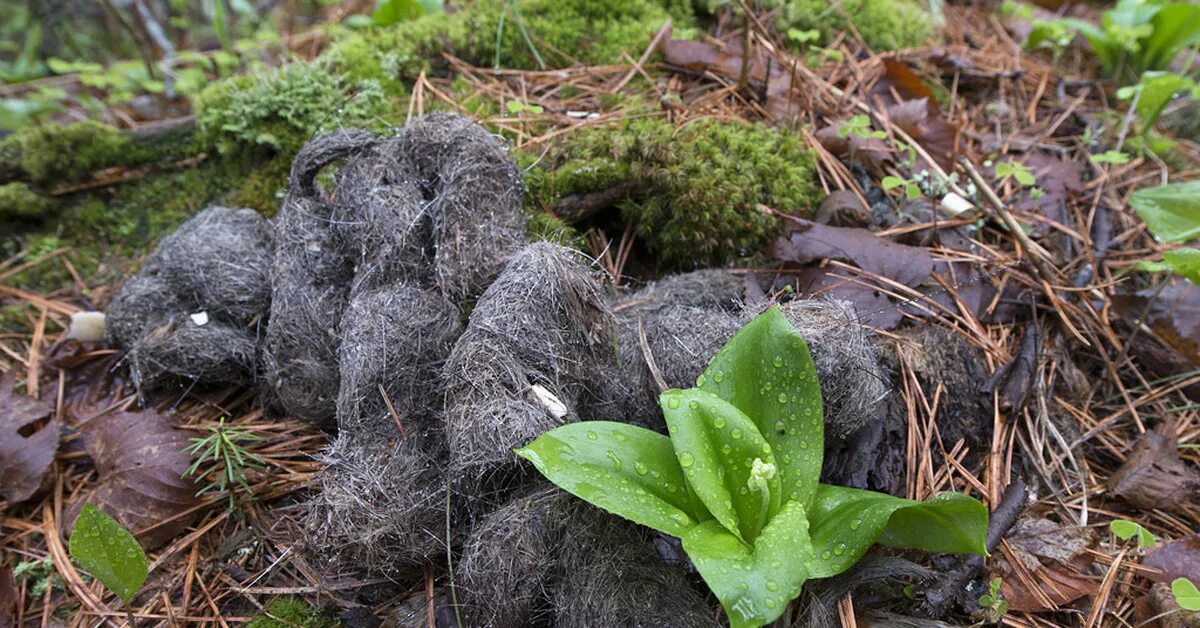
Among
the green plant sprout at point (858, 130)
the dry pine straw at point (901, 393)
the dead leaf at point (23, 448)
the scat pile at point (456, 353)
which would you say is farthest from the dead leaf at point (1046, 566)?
the dead leaf at point (23, 448)

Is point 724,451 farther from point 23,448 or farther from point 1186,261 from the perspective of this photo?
point 23,448

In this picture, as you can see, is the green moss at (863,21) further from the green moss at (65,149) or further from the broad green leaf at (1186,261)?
the green moss at (65,149)

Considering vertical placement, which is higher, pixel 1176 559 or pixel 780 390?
pixel 780 390

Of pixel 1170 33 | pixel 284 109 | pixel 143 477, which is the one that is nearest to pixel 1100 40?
pixel 1170 33

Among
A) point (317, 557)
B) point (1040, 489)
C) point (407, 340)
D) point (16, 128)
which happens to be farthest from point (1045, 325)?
point (16, 128)

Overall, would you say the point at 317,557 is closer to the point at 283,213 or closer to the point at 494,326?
the point at 494,326

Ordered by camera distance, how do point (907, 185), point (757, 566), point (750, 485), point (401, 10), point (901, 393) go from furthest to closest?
point (401, 10) < point (907, 185) < point (901, 393) < point (750, 485) < point (757, 566)
